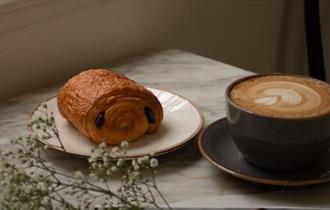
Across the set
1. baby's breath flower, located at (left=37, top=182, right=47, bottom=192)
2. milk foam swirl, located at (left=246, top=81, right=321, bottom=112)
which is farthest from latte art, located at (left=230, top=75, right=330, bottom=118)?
baby's breath flower, located at (left=37, top=182, right=47, bottom=192)

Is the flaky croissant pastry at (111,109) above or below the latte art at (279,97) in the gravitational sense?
below

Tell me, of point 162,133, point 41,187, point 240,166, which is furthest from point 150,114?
point 41,187

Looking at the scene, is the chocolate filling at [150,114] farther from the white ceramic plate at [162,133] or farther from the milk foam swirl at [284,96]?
the milk foam swirl at [284,96]

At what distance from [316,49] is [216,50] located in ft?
0.89

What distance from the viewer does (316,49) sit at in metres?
1.58

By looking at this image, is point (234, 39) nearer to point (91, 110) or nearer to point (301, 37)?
point (301, 37)

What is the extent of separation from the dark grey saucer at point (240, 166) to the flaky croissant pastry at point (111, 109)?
0.07 m

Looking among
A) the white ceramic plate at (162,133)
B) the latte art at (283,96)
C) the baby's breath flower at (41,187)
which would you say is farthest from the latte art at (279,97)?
the baby's breath flower at (41,187)

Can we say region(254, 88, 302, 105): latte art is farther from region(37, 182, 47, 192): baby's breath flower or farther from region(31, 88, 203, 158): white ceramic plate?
region(37, 182, 47, 192): baby's breath flower

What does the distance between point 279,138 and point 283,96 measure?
0.21ft

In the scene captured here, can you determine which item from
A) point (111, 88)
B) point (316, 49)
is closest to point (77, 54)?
point (111, 88)

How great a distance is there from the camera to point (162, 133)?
84 centimetres

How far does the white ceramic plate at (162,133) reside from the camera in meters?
0.79

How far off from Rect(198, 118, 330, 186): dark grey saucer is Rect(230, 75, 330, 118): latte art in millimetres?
74
